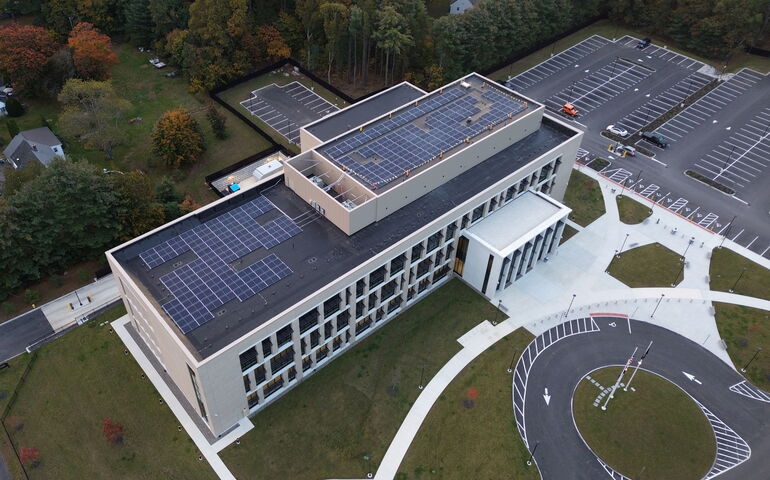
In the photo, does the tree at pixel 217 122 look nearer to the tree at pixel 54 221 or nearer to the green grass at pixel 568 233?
the tree at pixel 54 221

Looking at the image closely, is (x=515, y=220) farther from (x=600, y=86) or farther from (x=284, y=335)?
(x=600, y=86)

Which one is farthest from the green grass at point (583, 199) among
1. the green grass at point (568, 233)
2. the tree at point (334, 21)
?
the tree at point (334, 21)

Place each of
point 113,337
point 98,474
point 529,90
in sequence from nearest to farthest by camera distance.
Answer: point 98,474 → point 113,337 → point 529,90

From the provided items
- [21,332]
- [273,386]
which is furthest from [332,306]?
[21,332]

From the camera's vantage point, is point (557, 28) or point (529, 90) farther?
point (557, 28)

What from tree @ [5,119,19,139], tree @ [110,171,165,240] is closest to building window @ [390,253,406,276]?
tree @ [110,171,165,240]

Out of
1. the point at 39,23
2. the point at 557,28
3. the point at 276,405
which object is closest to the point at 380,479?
the point at 276,405

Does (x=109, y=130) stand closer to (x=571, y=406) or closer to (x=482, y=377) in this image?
(x=482, y=377)
